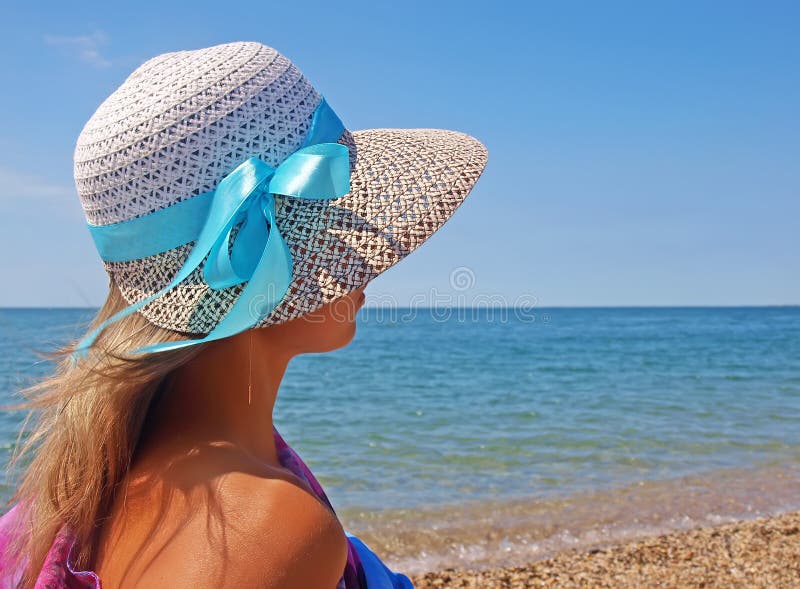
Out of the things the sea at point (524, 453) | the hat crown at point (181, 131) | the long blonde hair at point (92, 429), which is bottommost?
the sea at point (524, 453)

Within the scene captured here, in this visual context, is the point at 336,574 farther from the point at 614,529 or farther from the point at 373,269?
the point at 614,529

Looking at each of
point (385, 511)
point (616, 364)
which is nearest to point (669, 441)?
point (385, 511)

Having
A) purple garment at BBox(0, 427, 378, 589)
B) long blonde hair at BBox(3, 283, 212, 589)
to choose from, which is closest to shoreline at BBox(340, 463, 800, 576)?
purple garment at BBox(0, 427, 378, 589)

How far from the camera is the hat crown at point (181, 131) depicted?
1081 mm

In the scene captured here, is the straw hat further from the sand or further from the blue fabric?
the sand

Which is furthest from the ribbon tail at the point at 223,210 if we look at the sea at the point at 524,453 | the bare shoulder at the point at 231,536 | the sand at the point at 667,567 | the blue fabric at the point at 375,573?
the sand at the point at 667,567

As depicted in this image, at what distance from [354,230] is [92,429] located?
0.54 meters

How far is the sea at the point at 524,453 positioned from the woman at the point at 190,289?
28 cm

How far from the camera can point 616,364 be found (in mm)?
19391

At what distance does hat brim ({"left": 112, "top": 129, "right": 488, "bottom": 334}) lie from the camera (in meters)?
1.10

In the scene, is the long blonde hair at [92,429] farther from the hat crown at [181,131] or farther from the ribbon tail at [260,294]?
the hat crown at [181,131]

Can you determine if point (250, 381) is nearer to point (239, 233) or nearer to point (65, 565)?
point (239, 233)

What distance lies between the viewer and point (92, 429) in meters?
1.11

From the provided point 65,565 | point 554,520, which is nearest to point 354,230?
point 65,565
